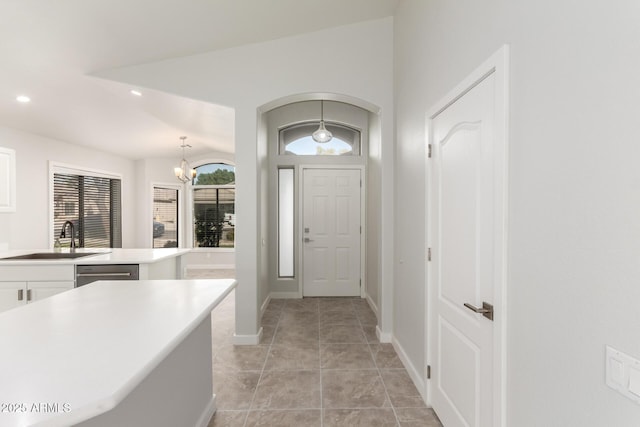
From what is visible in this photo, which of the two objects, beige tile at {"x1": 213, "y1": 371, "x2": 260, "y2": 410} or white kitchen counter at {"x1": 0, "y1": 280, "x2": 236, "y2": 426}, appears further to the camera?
beige tile at {"x1": 213, "y1": 371, "x2": 260, "y2": 410}

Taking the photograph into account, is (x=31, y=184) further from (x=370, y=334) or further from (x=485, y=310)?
(x=485, y=310)

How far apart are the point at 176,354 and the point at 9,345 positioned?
764mm

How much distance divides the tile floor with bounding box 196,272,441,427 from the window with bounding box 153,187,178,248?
4.05 m

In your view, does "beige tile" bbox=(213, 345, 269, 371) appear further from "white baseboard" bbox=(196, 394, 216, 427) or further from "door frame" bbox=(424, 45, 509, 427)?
"door frame" bbox=(424, 45, 509, 427)

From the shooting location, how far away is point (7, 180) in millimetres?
3691

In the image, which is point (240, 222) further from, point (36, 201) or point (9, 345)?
point (36, 201)

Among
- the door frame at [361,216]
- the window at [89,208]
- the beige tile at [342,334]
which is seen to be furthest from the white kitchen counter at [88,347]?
the window at [89,208]

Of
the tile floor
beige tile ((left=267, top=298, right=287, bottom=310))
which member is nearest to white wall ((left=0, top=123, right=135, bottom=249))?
the tile floor

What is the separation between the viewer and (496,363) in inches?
57.9

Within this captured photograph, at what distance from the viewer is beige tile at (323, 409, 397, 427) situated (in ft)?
7.09

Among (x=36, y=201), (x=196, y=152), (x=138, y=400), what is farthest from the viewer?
(x=196, y=152)

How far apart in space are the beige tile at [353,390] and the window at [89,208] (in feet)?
14.6

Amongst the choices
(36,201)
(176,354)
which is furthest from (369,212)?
(36,201)

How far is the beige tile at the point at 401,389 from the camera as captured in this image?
2.39 m
